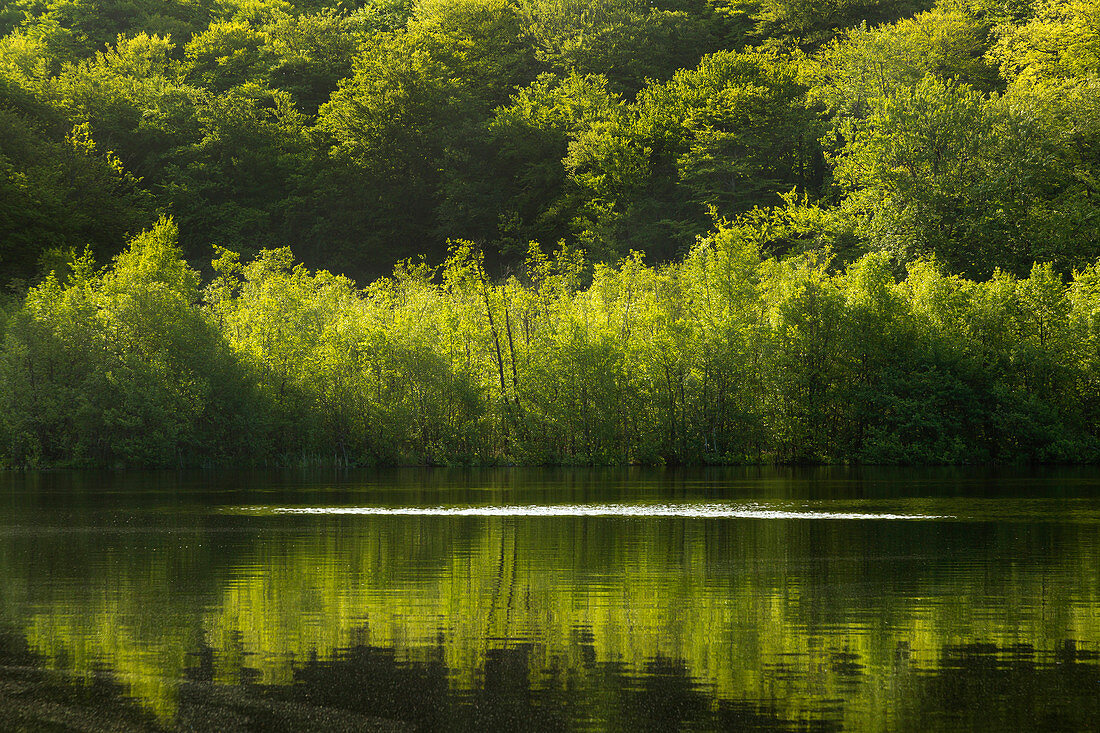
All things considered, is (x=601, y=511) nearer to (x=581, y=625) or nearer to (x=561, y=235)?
(x=581, y=625)

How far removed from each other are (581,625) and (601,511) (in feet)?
58.8

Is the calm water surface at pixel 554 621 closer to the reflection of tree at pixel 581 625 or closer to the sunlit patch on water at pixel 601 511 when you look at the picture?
the reflection of tree at pixel 581 625

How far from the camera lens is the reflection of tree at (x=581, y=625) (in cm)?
1085

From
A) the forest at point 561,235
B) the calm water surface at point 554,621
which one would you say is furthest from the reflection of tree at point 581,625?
the forest at point 561,235

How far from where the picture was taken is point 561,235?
9581cm

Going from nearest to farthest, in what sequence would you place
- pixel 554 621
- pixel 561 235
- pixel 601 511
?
1. pixel 554 621
2. pixel 601 511
3. pixel 561 235

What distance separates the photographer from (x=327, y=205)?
9812cm

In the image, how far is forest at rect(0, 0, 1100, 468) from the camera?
6238 cm

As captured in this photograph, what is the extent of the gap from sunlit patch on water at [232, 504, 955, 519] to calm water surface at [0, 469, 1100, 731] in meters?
0.49

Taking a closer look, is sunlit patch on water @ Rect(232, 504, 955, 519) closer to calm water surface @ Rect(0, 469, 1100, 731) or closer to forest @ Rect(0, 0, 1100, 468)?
calm water surface @ Rect(0, 469, 1100, 731)

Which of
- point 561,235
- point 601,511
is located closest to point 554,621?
point 601,511

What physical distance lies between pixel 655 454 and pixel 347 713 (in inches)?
2102

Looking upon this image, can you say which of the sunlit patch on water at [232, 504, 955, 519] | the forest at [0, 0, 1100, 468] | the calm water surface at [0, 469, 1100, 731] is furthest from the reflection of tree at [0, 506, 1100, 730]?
the forest at [0, 0, 1100, 468]

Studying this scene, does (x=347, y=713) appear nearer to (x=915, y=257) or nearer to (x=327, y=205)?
(x=915, y=257)
